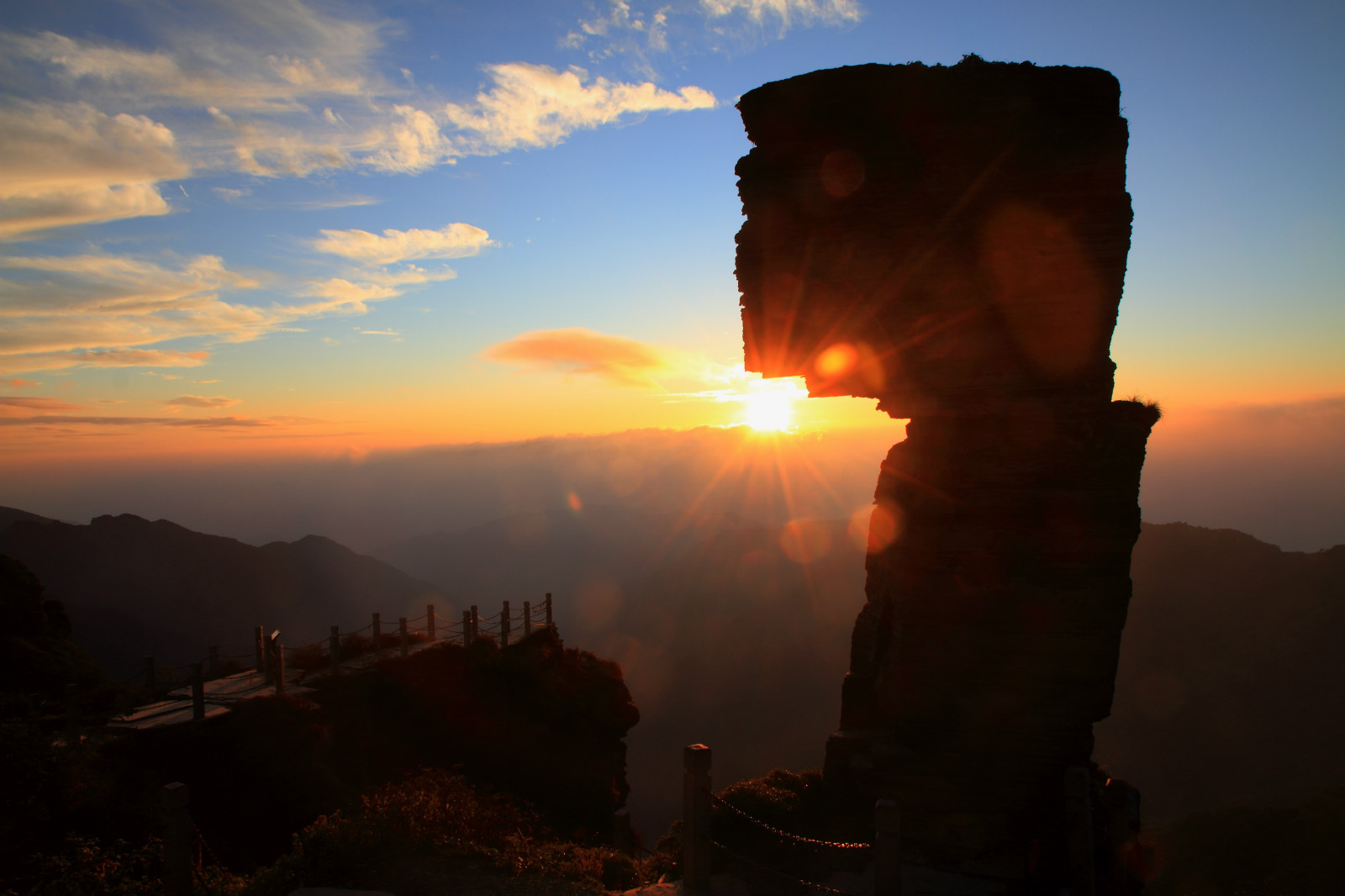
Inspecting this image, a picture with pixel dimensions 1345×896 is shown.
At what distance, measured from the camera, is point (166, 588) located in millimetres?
55406

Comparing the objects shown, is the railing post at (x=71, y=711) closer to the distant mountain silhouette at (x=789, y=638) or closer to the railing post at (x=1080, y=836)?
the railing post at (x=1080, y=836)

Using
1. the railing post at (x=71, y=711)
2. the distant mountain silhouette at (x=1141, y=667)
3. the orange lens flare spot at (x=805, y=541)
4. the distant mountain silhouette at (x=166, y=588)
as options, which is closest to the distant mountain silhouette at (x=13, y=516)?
the distant mountain silhouette at (x=166, y=588)

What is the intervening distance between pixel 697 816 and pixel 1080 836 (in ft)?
11.3

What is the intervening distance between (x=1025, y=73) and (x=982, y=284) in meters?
2.47

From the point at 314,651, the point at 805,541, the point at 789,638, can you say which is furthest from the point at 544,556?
the point at 314,651

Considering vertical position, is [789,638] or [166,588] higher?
[166,588]

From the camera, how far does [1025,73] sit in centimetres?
757

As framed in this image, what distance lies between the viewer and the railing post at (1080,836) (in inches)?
230

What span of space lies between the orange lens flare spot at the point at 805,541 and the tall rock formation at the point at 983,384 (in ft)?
287

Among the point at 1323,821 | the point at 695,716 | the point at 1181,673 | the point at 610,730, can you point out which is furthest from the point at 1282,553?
the point at 610,730

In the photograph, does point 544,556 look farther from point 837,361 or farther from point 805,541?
point 837,361

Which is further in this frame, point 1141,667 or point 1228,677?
point 1141,667

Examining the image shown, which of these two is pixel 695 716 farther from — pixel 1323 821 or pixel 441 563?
pixel 441 563

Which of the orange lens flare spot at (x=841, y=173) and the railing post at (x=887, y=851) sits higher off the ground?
the orange lens flare spot at (x=841, y=173)
